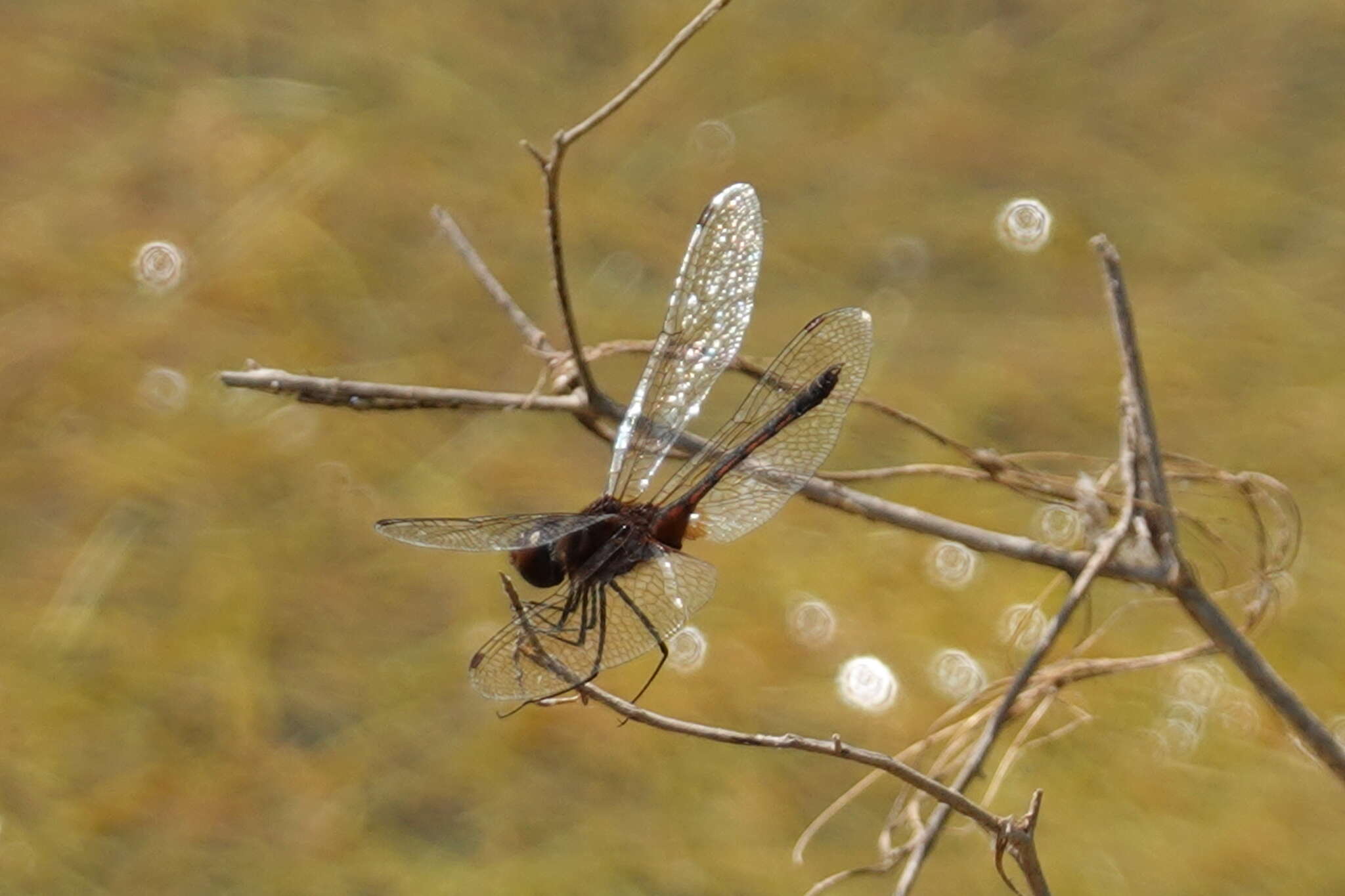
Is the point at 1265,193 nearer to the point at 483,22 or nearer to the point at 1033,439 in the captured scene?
the point at 1033,439

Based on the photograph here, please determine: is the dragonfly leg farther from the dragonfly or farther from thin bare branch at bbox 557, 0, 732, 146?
thin bare branch at bbox 557, 0, 732, 146

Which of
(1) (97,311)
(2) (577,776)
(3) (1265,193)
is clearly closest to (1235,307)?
(3) (1265,193)

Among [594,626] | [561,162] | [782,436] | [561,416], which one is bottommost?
[561,416]

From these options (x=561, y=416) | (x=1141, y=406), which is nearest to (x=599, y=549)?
(x=1141, y=406)

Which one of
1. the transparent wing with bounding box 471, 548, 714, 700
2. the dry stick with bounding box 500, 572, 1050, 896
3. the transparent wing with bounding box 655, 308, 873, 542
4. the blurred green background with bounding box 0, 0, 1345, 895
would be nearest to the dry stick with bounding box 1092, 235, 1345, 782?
the transparent wing with bounding box 655, 308, 873, 542

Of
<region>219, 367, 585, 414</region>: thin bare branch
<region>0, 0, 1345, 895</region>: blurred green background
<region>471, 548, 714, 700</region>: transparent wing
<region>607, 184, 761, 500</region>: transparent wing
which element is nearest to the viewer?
<region>471, 548, 714, 700</region>: transparent wing

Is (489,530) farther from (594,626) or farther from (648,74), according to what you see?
(648,74)
